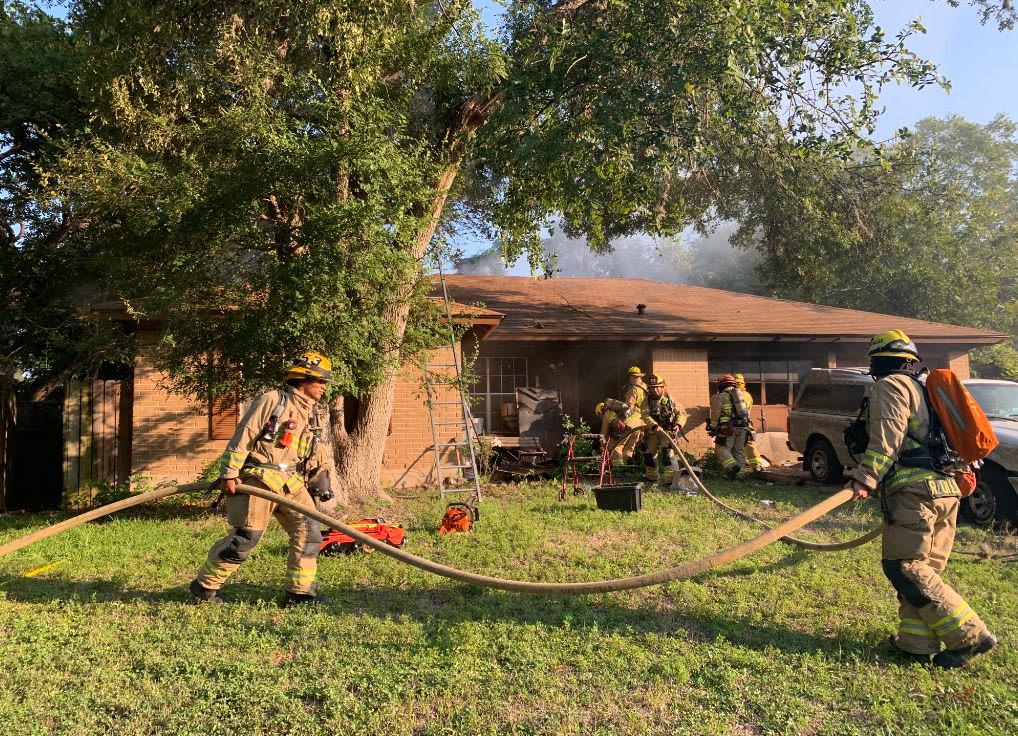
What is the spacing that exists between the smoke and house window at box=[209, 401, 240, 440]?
23262 millimetres

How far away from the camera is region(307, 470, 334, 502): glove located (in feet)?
17.2

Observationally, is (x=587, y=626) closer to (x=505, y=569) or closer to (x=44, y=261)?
(x=505, y=569)

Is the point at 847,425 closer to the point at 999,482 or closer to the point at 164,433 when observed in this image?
the point at 999,482

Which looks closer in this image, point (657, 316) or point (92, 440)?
point (92, 440)

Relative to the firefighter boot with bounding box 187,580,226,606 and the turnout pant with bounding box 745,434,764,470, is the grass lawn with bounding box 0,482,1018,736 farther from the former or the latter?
the turnout pant with bounding box 745,434,764,470

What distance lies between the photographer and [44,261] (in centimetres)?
1085

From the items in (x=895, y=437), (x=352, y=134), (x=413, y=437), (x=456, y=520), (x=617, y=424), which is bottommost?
(x=456, y=520)

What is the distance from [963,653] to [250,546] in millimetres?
4657

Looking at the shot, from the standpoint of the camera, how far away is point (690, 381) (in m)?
13.2

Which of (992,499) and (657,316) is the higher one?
(657,316)

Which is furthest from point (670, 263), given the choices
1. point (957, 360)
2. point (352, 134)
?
point (352, 134)

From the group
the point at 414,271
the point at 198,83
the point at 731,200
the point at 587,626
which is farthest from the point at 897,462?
the point at 731,200

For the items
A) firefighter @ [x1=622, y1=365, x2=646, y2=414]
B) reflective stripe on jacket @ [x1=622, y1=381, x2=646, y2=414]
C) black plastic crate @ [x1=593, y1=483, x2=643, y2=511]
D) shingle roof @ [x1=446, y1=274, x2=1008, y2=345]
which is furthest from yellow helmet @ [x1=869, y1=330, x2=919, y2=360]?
shingle roof @ [x1=446, y1=274, x2=1008, y2=345]

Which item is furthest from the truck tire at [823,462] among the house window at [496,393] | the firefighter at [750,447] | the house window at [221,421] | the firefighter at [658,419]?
the house window at [221,421]
